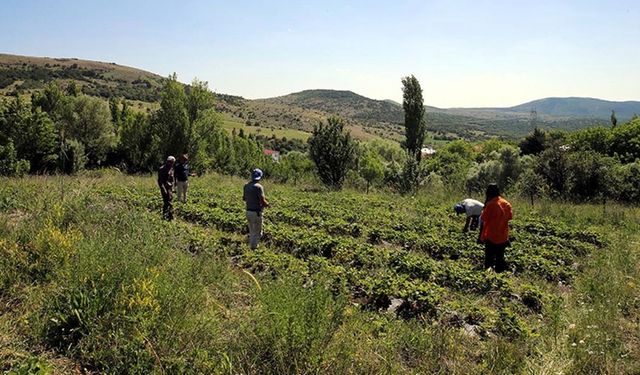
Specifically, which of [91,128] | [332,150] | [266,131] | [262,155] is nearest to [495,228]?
[332,150]

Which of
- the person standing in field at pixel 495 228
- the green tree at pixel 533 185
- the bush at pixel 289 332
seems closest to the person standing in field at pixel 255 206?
the person standing in field at pixel 495 228

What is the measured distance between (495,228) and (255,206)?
4934 millimetres

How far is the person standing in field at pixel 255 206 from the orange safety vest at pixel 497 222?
15.0 feet

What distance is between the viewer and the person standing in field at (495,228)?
8094 millimetres

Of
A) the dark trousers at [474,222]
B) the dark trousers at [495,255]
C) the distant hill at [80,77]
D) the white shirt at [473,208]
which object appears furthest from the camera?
the distant hill at [80,77]

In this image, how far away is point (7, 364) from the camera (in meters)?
3.35

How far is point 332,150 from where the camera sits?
21906 millimetres

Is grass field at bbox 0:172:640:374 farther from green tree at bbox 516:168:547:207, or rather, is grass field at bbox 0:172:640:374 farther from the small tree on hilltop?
the small tree on hilltop

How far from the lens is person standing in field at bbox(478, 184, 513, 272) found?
319 inches

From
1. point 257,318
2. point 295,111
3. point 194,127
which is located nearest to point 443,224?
point 257,318

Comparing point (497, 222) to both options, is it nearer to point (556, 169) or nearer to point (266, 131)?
point (556, 169)

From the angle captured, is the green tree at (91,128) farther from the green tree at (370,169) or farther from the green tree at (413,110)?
the green tree at (413,110)

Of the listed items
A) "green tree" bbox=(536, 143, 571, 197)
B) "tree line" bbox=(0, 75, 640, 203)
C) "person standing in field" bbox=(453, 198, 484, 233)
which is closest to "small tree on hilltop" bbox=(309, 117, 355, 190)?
"tree line" bbox=(0, 75, 640, 203)

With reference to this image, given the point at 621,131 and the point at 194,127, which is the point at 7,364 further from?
the point at 621,131
